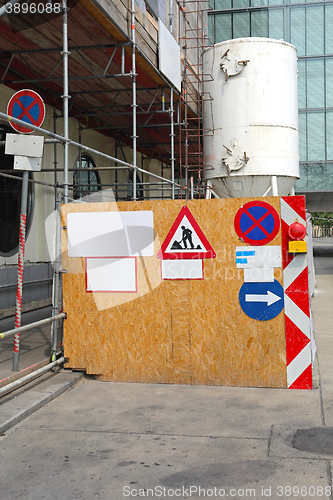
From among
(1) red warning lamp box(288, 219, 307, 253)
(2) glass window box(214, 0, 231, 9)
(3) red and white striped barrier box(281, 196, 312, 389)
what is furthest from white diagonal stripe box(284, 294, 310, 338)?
(2) glass window box(214, 0, 231, 9)

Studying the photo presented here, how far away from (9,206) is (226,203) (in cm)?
763

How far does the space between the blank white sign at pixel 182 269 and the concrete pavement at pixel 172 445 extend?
4.35 feet

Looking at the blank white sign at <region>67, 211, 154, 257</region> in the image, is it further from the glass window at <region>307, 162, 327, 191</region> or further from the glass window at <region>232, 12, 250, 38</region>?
the glass window at <region>232, 12, 250, 38</region>

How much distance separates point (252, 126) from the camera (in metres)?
15.8

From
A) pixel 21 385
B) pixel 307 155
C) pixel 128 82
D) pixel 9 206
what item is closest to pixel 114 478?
pixel 21 385

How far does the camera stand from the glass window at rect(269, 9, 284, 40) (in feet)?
101

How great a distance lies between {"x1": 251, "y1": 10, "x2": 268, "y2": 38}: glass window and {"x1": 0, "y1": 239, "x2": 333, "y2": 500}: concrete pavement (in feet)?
95.4

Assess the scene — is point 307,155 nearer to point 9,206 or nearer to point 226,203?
point 9,206

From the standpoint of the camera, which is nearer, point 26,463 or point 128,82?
point 26,463

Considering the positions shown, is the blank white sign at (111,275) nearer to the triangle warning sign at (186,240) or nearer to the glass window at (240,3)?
the triangle warning sign at (186,240)

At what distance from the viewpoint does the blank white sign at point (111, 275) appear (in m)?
6.55

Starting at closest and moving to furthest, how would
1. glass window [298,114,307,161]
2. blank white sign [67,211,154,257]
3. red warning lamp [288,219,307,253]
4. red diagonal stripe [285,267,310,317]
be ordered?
red warning lamp [288,219,307,253] < red diagonal stripe [285,267,310,317] < blank white sign [67,211,154,257] < glass window [298,114,307,161]

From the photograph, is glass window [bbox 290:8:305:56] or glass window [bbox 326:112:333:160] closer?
glass window [bbox 326:112:333:160]

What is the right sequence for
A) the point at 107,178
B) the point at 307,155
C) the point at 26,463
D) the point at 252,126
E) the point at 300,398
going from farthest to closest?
1. the point at 307,155
2. the point at 107,178
3. the point at 252,126
4. the point at 300,398
5. the point at 26,463
